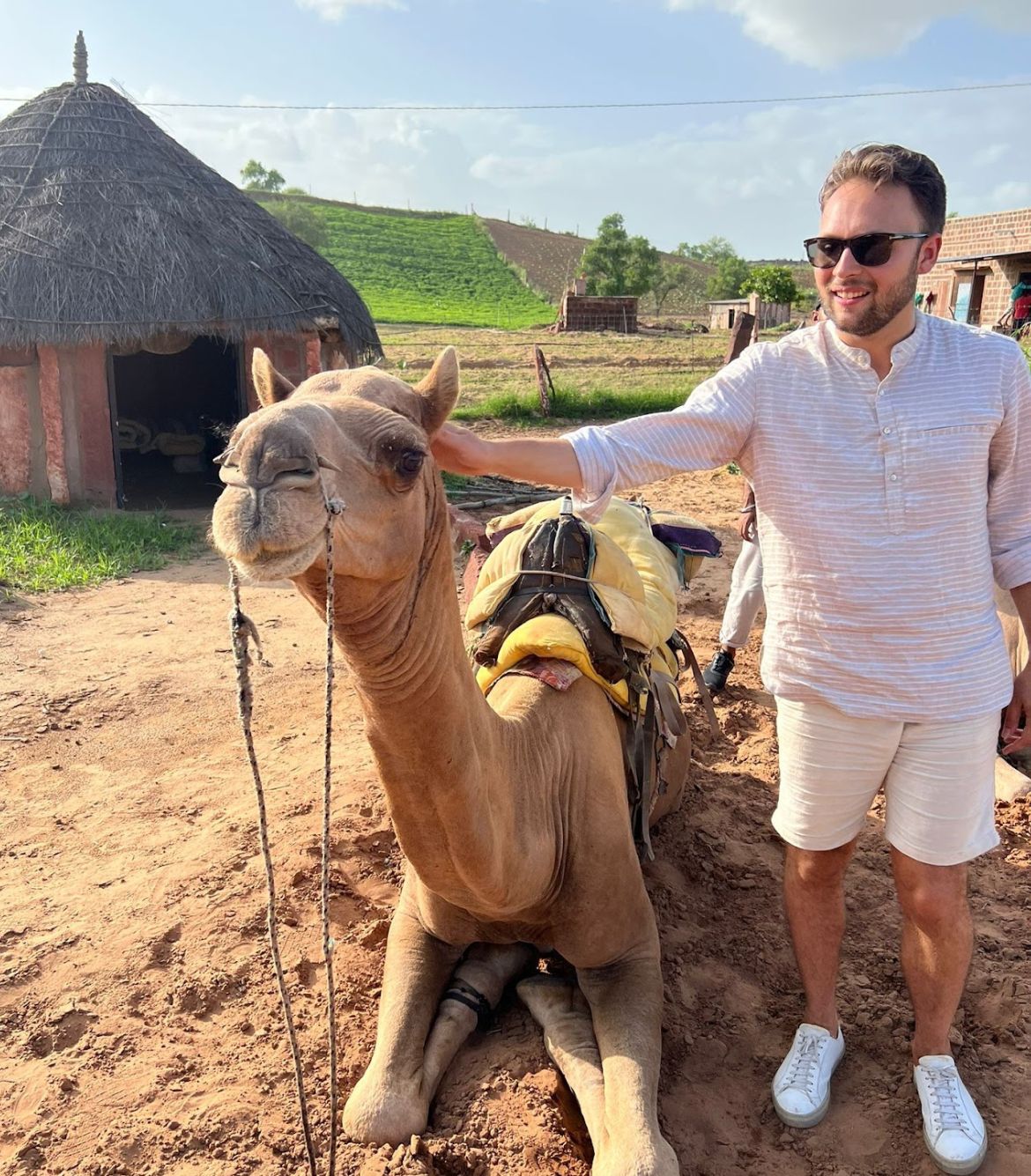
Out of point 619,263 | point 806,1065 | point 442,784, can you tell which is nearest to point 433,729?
point 442,784

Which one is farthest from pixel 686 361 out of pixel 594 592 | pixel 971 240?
pixel 594 592

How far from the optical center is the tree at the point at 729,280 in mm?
54191

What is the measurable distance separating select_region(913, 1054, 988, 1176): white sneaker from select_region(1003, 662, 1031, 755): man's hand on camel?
91 centimetres

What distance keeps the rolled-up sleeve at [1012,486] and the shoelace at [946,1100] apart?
1.39m

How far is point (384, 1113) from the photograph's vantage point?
2619mm

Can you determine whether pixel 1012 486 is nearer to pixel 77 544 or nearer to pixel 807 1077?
pixel 807 1077

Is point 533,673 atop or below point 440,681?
below

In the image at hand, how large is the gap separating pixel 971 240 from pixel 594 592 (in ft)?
85.3

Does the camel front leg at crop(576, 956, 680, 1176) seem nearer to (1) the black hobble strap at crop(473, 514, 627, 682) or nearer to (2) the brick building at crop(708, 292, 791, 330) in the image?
(1) the black hobble strap at crop(473, 514, 627, 682)

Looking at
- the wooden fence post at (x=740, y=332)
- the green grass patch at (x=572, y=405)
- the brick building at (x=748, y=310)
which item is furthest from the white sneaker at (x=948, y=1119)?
the brick building at (x=748, y=310)

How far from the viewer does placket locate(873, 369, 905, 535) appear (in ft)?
8.04

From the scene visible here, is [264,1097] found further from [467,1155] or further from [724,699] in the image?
[724,699]

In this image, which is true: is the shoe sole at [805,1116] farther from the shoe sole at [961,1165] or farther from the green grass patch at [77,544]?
the green grass patch at [77,544]

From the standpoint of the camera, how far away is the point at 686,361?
27.2 metres
